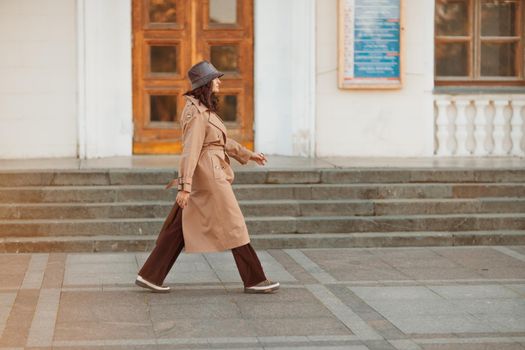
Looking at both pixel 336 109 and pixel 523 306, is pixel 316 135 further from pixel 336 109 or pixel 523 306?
pixel 523 306

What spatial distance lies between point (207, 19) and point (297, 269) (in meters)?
5.71

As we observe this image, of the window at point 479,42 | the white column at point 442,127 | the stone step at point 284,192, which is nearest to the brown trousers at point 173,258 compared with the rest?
the stone step at point 284,192

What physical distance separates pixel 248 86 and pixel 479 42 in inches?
125

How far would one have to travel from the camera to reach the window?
15961 millimetres

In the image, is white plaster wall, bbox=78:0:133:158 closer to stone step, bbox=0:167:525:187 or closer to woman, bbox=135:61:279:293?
stone step, bbox=0:167:525:187

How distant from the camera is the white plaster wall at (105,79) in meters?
14.9

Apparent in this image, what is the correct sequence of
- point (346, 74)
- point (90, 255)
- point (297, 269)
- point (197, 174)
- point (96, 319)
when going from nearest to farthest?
point (96, 319)
point (197, 174)
point (297, 269)
point (90, 255)
point (346, 74)

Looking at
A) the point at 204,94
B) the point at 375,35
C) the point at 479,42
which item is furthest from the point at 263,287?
the point at 479,42

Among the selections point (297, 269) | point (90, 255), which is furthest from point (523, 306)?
point (90, 255)

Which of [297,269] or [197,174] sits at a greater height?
[197,174]

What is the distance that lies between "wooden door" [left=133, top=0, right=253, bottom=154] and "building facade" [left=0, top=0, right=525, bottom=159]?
13 mm

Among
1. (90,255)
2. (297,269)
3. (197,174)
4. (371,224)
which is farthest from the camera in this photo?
(371,224)

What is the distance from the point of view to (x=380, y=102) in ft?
50.7

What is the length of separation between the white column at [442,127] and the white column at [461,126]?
0.47 feet
